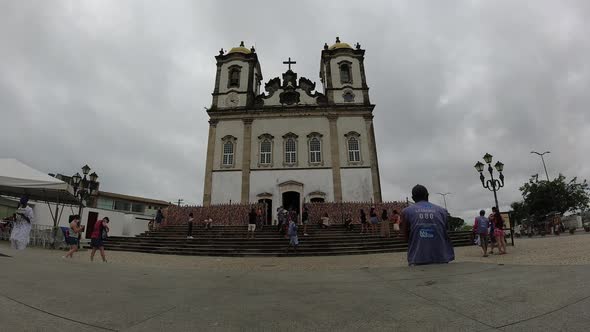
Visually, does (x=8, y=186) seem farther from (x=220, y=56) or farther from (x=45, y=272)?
(x=220, y=56)

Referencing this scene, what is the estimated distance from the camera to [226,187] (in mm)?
24703

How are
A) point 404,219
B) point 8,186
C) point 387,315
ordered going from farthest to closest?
point 8,186 < point 404,219 < point 387,315

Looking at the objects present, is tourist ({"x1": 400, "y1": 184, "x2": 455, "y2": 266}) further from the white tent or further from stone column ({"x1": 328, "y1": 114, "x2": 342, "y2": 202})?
stone column ({"x1": 328, "y1": 114, "x2": 342, "y2": 202})

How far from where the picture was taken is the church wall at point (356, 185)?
939 inches

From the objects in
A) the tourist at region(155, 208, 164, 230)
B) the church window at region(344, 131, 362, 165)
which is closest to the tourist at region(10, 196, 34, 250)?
the tourist at region(155, 208, 164, 230)

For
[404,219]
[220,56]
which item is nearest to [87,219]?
[220,56]

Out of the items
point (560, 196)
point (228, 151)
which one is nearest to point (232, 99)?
point (228, 151)

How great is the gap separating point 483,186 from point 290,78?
20723 mm

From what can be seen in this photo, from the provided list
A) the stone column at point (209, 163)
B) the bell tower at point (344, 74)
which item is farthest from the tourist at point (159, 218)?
the bell tower at point (344, 74)

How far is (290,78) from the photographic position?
3034 centimetres

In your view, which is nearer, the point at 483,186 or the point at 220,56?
the point at 483,186

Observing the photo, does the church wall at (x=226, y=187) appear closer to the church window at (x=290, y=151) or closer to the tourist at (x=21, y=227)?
the church window at (x=290, y=151)

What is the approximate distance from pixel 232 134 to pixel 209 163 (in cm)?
339

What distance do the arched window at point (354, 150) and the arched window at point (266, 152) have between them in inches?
274
